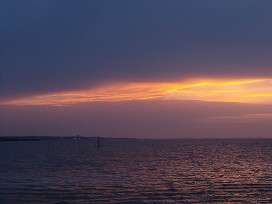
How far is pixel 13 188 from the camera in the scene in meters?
33.4

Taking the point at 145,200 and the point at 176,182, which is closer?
the point at 145,200

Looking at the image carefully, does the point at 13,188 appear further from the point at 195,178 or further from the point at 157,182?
the point at 195,178

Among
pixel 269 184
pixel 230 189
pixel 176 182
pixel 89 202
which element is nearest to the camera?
pixel 89 202

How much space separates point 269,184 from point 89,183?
14651 mm

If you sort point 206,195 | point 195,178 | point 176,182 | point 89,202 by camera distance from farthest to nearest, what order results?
point 195,178 → point 176,182 → point 206,195 → point 89,202

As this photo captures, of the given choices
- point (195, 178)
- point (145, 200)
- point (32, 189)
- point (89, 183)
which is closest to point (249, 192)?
point (145, 200)

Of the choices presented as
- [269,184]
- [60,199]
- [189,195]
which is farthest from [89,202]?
[269,184]

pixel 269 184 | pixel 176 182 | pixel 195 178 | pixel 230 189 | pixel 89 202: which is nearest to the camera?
pixel 89 202

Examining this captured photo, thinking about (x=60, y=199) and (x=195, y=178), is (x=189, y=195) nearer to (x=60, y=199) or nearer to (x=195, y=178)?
(x=60, y=199)

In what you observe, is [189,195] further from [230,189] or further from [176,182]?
[176,182]

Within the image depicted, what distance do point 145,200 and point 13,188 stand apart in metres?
11.3

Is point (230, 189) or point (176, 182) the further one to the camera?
point (176, 182)

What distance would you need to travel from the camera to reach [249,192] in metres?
30.8

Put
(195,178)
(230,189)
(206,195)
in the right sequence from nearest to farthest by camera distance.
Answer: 1. (206,195)
2. (230,189)
3. (195,178)
